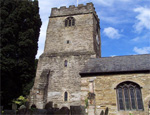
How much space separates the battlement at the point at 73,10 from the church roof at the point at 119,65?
900 cm

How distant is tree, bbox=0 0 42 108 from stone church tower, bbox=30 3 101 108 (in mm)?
2890

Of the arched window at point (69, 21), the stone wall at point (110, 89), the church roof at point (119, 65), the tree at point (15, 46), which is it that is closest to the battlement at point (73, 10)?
the arched window at point (69, 21)

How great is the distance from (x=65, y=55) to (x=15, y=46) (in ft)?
21.2

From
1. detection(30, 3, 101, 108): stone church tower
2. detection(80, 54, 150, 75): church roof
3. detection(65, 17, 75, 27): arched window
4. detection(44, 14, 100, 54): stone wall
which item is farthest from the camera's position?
detection(65, 17, 75, 27): arched window

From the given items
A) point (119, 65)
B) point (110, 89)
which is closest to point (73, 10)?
point (119, 65)

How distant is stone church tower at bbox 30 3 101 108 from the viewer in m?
16.2

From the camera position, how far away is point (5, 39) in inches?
510

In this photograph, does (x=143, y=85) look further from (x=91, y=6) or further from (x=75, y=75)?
(x=91, y=6)

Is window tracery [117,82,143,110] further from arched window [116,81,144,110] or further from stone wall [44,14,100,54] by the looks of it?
stone wall [44,14,100,54]

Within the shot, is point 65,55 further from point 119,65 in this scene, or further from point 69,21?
point 119,65

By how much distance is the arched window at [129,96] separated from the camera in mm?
11203

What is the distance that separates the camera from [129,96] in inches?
451

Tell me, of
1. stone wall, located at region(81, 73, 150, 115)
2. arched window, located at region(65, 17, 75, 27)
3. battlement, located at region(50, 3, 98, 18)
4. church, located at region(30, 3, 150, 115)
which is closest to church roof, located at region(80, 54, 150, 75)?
church, located at region(30, 3, 150, 115)

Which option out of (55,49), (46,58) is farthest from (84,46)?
(46,58)
